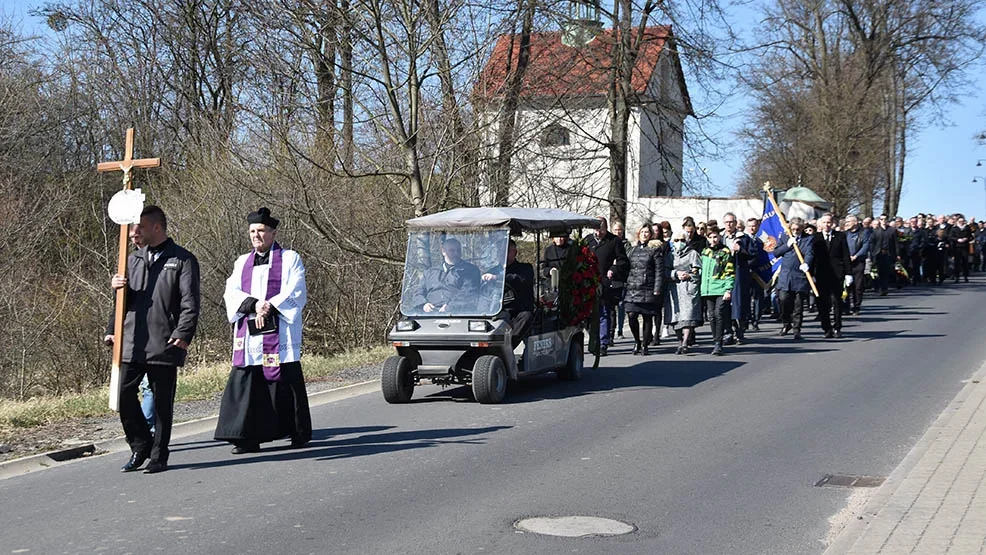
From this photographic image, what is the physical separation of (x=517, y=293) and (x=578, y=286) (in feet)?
5.10

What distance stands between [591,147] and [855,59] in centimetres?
2174

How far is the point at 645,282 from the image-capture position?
17.8 m

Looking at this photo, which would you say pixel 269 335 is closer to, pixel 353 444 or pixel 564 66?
pixel 353 444

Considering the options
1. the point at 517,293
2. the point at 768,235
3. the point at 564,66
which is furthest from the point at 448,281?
the point at 564,66

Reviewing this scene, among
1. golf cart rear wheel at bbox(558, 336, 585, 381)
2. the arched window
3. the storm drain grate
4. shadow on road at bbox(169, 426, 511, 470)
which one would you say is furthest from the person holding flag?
the storm drain grate

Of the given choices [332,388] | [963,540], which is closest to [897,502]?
[963,540]

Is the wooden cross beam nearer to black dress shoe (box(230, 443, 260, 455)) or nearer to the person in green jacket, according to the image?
black dress shoe (box(230, 443, 260, 455))

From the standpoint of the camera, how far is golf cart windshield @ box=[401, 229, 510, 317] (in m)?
13.4

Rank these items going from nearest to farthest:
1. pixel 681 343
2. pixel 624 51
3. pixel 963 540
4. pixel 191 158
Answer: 1. pixel 963 540
2. pixel 681 343
3. pixel 191 158
4. pixel 624 51

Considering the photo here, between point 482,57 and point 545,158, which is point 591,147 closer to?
point 545,158

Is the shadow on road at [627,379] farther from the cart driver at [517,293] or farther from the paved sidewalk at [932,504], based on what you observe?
the paved sidewalk at [932,504]

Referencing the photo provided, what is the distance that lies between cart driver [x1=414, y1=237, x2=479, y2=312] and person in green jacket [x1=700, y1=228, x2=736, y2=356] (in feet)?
18.9

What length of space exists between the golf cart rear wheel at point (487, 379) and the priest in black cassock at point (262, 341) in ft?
10.1

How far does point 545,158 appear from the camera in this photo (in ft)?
84.9
